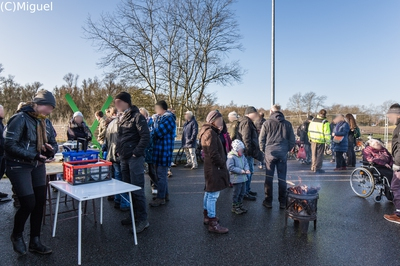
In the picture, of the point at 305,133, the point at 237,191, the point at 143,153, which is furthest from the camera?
the point at 305,133

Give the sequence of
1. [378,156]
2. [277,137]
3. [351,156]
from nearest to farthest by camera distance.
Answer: [277,137] < [378,156] < [351,156]

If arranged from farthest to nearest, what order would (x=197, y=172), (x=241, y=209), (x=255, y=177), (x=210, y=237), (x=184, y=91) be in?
(x=184, y=91)
(x=197, y=172)
(x=255, y=177)
(x=241, y=209)
(x=210, y=237)

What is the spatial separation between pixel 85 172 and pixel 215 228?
1.92 m

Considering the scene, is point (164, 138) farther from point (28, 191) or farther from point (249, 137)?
point (28, 191)

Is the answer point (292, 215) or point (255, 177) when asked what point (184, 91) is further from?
point (292, 215)

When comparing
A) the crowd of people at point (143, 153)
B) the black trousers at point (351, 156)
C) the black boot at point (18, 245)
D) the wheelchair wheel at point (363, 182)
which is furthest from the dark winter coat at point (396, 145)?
the black trousers at point (351, 156)

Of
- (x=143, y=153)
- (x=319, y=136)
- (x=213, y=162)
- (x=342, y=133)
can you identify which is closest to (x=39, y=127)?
(x=143, y=153)

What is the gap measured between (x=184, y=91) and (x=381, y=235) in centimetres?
1830

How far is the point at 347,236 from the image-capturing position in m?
3.90

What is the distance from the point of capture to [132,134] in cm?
411

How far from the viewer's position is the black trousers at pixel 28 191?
9.98ft

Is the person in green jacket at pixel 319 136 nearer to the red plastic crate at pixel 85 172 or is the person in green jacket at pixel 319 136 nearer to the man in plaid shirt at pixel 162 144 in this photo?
the man in plaid shirt at pixel 162 144

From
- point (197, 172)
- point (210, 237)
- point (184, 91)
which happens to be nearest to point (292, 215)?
→ point (210, 237)

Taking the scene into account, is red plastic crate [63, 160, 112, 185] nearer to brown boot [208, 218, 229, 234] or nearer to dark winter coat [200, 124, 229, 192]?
dark winter coat [200, 124, 229, 192]
